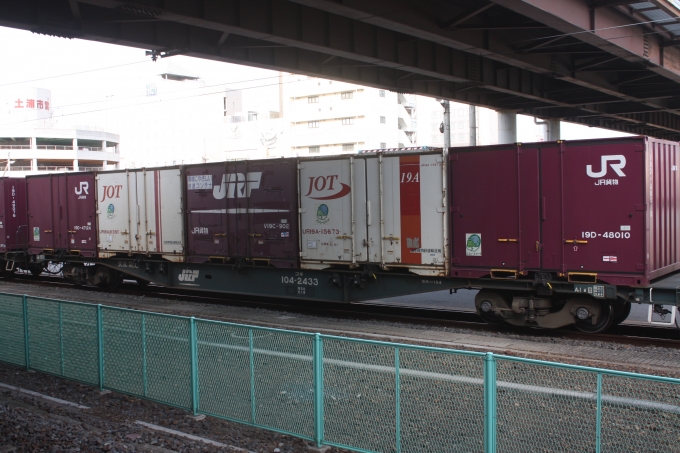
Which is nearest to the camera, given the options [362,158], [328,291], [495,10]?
[362,158]

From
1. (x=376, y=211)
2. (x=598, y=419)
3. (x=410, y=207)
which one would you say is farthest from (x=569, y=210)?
(x=598, y=419)

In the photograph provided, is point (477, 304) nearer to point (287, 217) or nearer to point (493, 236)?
point (493, 236)

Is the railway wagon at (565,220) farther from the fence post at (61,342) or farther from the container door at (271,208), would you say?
the fence post at (61,342)

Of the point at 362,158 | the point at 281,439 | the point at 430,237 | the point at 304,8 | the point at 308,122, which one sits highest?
the point at 308,122

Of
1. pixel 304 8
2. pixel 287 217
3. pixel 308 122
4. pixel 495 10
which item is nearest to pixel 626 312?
pixel 287 217

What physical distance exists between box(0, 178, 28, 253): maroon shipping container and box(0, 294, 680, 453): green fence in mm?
15576

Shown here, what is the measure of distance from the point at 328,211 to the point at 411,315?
11.3 ft

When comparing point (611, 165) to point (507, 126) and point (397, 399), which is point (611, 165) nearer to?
point (397, 399)

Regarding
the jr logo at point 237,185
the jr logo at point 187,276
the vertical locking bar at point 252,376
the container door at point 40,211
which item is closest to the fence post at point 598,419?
the vertical locking bar at point 252,376

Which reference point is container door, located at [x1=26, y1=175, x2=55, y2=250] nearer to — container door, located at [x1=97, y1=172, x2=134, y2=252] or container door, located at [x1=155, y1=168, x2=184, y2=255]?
container door, located at [x1=97, y1=172, x2=134, y2=252]

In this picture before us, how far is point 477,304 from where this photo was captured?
13531 mm

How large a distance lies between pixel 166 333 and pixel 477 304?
7400 millimetres

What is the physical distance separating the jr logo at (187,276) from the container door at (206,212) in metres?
0.49

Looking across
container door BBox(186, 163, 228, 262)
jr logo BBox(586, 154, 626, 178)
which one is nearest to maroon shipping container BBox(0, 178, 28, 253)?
container door BBox(186, 163, 228, 262)
